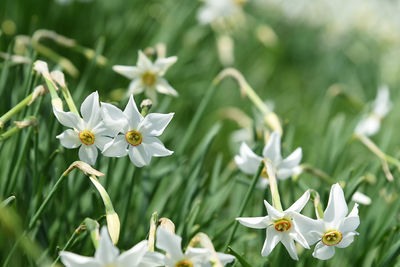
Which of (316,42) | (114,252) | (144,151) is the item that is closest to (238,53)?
(316,42)

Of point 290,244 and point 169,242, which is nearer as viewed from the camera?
point 169,242

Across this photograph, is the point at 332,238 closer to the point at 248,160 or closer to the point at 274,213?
the point at 274,213

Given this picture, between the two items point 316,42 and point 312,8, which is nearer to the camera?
point 316,42

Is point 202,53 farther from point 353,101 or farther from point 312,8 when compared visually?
point 312,8

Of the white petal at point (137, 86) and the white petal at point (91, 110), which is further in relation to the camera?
the white petal at point (137, 86)

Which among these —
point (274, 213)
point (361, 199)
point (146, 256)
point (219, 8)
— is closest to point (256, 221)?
point (274, 213)

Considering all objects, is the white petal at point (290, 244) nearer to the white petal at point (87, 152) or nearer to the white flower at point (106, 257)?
the white flower at point (106, 257)

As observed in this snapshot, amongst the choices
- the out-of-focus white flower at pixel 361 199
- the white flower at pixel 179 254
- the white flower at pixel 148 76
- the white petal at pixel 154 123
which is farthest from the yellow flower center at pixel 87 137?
the out-of-focus white flower at pixel 361 199
